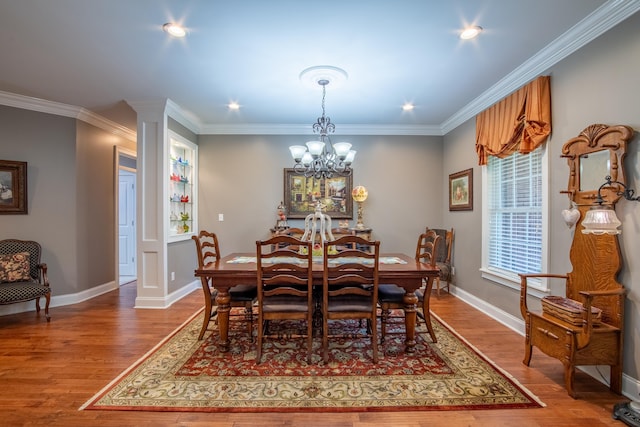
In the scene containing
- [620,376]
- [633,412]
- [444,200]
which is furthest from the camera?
[444,200]

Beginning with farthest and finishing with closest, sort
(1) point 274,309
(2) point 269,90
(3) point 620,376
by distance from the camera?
1. (2) point 269,90
2. (1) point 274,309
3. (3) point 620,376

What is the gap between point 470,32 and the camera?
7.79 feet

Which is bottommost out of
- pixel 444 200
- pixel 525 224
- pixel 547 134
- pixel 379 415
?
pixel 379 415

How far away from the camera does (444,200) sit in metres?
4.93

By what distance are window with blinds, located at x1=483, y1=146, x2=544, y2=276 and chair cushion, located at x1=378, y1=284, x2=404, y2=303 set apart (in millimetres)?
1377

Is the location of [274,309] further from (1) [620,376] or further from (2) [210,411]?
(1) [620,376]

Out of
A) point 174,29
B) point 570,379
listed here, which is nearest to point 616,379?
point 570,379

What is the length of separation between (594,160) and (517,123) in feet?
3.11

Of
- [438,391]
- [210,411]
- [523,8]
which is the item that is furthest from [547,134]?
[210,411]

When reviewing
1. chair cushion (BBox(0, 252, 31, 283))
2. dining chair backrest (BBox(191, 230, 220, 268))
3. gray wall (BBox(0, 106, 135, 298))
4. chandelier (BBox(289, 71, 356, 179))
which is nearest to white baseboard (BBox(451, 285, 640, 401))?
chandelier (BBox(289, 71, 356, 179))

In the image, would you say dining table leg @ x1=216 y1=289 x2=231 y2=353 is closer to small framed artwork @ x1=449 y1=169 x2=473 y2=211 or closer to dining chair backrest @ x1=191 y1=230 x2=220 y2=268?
dining chair backrest @ x1=191 y1=230 x2=220 y2=268

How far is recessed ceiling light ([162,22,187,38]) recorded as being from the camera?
228 centimetres

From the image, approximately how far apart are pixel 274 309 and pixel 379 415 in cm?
105

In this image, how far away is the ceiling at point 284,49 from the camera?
83.4 inches
